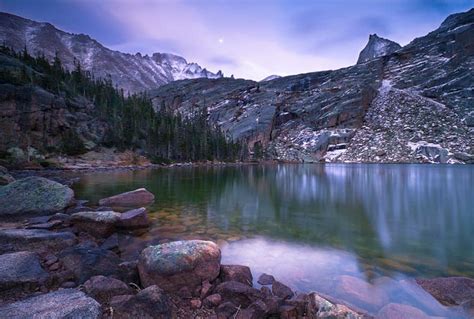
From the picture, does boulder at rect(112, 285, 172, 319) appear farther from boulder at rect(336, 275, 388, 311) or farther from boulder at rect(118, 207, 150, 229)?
boulder at rect(118, 207, 150, 229)

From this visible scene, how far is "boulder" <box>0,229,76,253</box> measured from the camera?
7555 mm

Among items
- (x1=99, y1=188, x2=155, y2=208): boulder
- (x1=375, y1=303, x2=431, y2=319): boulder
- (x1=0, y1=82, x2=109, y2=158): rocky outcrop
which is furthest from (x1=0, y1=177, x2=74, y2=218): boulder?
(x1=0, y1=82, x2=109, y2=158): rocky outcrop

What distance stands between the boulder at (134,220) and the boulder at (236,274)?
630 centimetres

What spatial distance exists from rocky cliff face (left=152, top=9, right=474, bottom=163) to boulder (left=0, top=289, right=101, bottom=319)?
111077mm

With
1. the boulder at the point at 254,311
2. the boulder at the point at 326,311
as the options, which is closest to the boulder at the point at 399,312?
the boulder at the point at 326,311

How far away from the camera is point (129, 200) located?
698 inches

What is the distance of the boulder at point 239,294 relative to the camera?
5.72 meters

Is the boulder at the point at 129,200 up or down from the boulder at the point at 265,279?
up

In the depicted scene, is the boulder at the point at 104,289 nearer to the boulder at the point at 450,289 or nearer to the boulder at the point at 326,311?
the boulder at the point at 326,311

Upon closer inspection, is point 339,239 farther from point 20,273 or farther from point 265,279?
point 20,273

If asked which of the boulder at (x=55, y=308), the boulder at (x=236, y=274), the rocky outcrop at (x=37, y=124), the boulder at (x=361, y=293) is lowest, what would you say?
the boulder at (x=361, y=293)

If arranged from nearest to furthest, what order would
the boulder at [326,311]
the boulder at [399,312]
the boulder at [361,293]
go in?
the boulder at [326,311]
the boulder at [399,312]
the boulder at [361,293]

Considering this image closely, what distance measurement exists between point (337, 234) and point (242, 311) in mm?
8246

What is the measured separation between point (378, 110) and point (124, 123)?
124 metres
